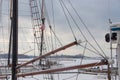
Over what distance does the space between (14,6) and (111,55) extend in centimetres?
421

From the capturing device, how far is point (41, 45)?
3591 centimetres

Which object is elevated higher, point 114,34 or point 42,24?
point 42,24

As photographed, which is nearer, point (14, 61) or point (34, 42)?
point (14, 61)

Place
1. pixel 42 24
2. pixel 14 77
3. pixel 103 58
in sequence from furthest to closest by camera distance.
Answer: pixel 42 24
pixel 14 77
pixel 103 58

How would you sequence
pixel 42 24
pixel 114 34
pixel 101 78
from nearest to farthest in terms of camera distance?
pixel 114 34, pixel 101 78, pixel 42 24

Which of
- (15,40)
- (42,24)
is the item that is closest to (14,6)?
(15,40)

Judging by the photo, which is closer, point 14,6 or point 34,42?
point 14,6

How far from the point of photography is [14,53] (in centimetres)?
1121

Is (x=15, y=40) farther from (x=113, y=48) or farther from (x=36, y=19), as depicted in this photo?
(x=36, y=19)

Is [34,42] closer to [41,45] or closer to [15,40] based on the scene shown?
[41,45]

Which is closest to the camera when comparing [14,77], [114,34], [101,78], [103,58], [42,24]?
[114,34]

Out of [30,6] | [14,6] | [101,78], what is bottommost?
[101,78]

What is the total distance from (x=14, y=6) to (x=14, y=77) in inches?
89.7

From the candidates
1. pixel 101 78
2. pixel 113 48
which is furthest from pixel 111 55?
pixel 101 78
